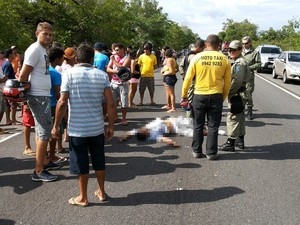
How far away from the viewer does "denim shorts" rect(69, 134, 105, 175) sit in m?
3.92

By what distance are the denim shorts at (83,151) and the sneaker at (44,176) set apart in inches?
37.7

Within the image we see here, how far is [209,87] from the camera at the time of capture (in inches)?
220

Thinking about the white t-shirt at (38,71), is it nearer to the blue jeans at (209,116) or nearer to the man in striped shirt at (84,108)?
the man in striped shirt at (84,108)

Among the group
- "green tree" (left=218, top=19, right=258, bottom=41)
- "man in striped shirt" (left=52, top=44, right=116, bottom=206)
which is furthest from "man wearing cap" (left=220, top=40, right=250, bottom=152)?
"green tree" (left=218, top=19, right=258, bottom=41)

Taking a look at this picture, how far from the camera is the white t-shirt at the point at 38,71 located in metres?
4.57

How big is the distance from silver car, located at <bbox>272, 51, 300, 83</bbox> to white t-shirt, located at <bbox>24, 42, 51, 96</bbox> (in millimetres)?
14206

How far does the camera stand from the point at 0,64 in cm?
833

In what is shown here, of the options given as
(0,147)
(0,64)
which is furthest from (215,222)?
(0,64)

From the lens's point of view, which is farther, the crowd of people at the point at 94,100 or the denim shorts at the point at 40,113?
the denim shorts at the point at 40,113

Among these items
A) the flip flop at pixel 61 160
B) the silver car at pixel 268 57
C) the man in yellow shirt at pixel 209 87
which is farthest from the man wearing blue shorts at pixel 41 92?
the silver car at pixel 268 57

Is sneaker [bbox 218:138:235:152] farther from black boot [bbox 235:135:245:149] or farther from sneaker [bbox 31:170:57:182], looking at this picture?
sneaker [bbox 31:170:57:182]

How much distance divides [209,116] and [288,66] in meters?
12.7

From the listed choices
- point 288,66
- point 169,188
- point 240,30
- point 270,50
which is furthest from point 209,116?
point 240,30

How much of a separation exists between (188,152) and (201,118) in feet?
2.31
